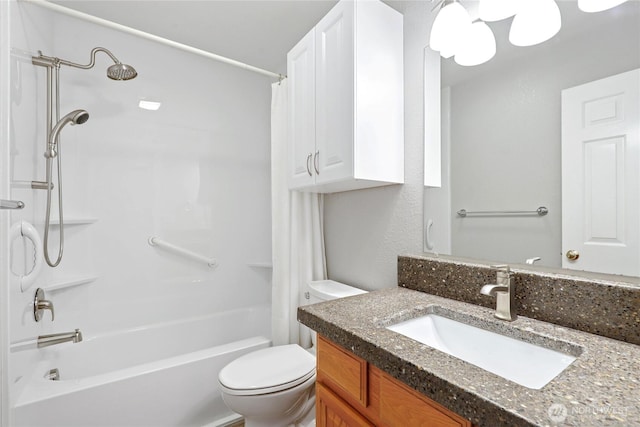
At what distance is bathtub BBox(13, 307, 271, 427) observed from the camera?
130cm

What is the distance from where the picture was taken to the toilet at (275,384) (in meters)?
1.28

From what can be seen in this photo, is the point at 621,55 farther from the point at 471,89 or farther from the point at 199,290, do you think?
the point at 199,290

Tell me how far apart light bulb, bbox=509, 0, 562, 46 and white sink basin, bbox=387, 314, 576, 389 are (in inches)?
37.2

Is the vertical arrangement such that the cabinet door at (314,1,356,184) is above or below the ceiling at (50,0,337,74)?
below

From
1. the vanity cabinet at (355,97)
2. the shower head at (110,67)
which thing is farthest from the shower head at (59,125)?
the vanity cabinet at (355,97)

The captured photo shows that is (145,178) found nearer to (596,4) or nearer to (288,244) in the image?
(288,244)

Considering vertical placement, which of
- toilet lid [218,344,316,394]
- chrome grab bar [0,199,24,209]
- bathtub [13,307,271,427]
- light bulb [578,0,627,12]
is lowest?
bathtub [13,307,271,427]

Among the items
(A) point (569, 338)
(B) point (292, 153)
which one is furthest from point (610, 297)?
(B) point (292, 153)

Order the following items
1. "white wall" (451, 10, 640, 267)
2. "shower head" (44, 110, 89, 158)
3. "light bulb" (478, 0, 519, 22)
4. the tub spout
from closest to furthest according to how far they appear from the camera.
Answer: "white wall" (451, 10, 640, 267)
"light bulb" (478, 0, 519, 22)
the tub spout
"shower head" (44, 110, 89, 158)

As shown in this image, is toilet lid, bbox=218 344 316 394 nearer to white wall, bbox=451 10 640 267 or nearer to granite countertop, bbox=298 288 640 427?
granite countertop, bbox=298 288 640 427

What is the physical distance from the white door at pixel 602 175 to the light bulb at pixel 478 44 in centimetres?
32

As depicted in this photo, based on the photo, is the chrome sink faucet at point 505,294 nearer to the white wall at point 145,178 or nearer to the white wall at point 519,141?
the white wall at point 519,141

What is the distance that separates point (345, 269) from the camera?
177cm

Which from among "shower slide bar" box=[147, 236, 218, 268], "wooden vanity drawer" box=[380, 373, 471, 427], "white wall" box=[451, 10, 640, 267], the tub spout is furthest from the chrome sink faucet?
"shower slide bar" box=[147, 236, 218, 268]
